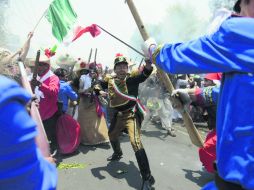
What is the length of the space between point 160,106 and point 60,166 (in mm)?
4347

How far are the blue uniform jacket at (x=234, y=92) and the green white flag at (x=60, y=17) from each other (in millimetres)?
4386

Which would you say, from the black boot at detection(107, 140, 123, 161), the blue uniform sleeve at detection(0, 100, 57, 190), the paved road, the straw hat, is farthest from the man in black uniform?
the blue uniform sleeve at detection(0, 100, 57, 190)

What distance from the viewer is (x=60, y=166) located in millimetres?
5789

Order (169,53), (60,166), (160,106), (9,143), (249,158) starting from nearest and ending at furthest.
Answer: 1. (9,143)
2. (249,158)
3. (169,53)
4. (60,166)
5. (160,106)

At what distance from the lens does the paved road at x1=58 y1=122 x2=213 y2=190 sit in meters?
5.07

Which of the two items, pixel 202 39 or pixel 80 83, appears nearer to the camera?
pixel 202 39

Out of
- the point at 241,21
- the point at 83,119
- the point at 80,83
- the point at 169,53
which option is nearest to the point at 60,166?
the point at 83,119

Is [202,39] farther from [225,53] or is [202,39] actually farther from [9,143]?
[9,143]

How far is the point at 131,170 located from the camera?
566 cm

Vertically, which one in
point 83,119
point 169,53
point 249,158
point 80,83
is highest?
point 169,53

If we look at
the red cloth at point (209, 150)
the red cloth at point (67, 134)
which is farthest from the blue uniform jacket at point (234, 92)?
the red cloth at point (67, 134)

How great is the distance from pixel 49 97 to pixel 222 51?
4.23 meters

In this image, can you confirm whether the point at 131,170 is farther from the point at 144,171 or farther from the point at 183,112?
the point at 183,112

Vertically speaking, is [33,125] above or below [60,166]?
above
